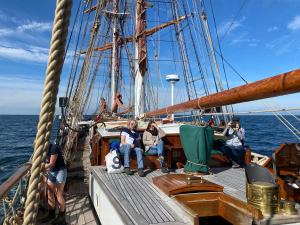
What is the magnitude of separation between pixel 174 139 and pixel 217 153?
3.60ft

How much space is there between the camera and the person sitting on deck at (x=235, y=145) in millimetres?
7547

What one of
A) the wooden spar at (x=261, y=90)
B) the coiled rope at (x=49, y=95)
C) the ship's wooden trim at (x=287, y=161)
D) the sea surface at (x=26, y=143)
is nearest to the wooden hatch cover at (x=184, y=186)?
the ship's wooden trim at (x=287, y=161)

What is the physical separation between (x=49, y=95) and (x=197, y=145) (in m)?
5.09

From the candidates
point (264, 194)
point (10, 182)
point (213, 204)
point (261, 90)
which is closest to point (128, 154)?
point (213, 204)

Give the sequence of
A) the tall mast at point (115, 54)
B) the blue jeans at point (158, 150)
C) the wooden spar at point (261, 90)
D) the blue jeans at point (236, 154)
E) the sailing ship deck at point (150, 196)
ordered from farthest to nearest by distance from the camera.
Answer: the tall mast at point (115, 54), the blue jeans at point (236, 154), the blue jeans at point (158, 150), the sailing ship deck at point (150, 196), the wooden spar at point (261, 90)

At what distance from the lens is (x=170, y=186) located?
5109mm

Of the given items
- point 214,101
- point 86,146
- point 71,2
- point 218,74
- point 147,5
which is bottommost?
point 86,146

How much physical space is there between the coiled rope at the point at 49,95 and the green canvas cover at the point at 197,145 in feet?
16.4

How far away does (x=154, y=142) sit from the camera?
758cm

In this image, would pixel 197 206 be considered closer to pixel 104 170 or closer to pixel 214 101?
pixel 214 101

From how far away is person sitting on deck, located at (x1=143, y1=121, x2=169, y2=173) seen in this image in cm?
725

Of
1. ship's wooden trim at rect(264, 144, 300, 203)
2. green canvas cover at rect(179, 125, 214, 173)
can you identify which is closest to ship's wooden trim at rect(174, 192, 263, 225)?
ship's wooden trim at rect(264, 144, 300, 203)

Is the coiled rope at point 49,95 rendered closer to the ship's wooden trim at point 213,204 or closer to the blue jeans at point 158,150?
the ship's wooden trim at point 213,204

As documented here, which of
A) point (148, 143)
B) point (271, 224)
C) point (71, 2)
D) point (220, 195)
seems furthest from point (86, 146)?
point (71, 2)
